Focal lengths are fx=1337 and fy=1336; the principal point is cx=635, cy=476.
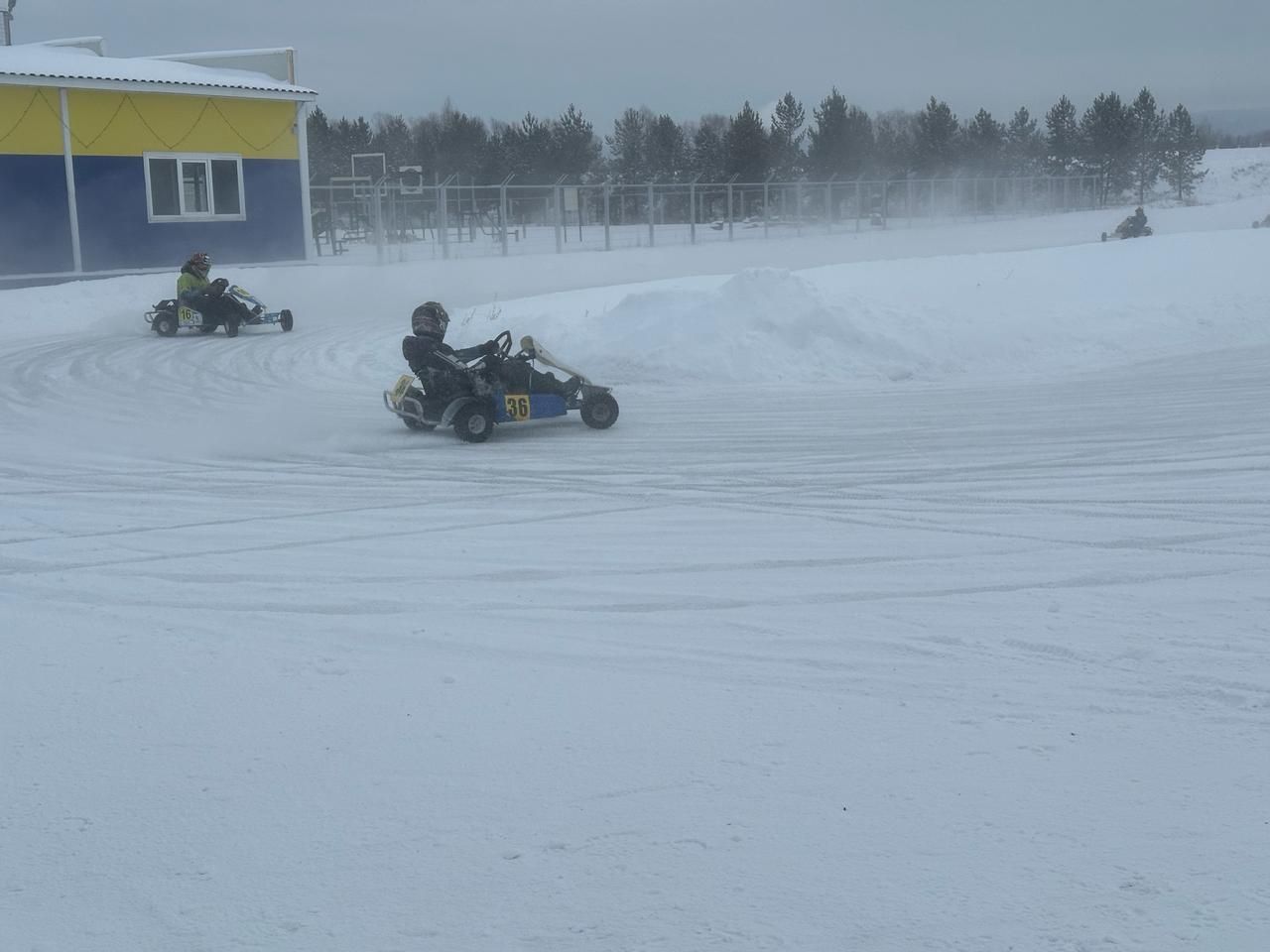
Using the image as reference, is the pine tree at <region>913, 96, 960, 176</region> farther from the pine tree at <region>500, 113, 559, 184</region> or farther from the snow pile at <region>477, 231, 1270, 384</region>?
the snow pile at <region>477, 231, 1270, 384</region>

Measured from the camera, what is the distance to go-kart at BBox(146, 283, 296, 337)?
21.7m

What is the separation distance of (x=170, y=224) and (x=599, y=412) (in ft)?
70.2

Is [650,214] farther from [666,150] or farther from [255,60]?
[666,150]

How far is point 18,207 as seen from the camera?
90.3 feet

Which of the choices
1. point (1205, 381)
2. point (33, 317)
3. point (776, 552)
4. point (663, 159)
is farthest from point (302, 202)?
point (663, 159)

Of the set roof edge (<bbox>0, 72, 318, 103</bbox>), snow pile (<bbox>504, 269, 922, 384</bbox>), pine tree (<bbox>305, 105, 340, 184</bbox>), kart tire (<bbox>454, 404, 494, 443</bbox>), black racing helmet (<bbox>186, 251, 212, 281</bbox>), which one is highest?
pine tree (<bbox>305, 105, 340, 184</bbox>)

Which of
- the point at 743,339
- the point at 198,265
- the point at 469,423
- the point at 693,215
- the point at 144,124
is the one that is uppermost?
the point at 144,124

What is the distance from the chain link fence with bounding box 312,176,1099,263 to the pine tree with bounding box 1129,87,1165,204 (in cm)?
2319

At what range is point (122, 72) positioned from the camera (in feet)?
97.2

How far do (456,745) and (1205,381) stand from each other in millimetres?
12010

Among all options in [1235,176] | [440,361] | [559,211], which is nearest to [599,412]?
[440,361]

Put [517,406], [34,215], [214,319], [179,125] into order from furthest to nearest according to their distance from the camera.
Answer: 1. [179,125]
2. [34,215]
3. [214,319]
4. [517,406]

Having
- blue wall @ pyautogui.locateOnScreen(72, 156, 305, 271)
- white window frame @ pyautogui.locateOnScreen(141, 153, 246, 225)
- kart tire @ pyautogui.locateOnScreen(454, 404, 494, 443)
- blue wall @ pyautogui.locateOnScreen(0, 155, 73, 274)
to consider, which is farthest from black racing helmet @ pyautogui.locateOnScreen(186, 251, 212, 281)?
kart tire @ pyautogui.locateOnScreen(454, 404, 494, 443)

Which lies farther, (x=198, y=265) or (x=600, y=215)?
(x=600, y=215)
